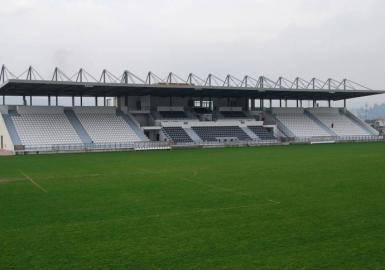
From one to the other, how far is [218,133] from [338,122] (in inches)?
826

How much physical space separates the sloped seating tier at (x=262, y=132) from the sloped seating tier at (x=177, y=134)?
961 centimetres

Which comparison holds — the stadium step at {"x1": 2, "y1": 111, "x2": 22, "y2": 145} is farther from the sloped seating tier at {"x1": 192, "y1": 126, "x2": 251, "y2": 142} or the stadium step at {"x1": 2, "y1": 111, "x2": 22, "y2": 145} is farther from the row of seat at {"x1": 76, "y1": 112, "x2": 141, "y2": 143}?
the sloped seating tier at {"x1": 192, "y1": 126, "x2": 251, "y2": 142}

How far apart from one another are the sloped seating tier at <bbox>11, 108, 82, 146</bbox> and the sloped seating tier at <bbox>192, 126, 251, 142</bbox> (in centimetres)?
1525

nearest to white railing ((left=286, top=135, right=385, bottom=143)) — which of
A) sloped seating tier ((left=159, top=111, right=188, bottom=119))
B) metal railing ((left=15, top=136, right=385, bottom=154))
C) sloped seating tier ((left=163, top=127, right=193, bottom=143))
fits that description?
metal railing ((left=15, top=136, right=385, bottom=154))

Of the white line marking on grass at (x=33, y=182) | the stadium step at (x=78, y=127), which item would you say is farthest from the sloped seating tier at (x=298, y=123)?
the white line marking on grass at (x=33, y=182)

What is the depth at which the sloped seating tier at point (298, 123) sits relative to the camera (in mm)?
64750

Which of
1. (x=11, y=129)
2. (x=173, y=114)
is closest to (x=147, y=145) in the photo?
(x=173, y=114)

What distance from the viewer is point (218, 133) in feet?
197

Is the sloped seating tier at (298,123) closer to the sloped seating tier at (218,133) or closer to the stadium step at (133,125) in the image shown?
the sloped seating tier at (218,133)

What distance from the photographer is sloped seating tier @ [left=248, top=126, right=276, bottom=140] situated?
6100 cm

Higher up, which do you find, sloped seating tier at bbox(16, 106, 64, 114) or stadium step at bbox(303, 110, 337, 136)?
sloped seating tier at bbox(16, 106, 64, 114)

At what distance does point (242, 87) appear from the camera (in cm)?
5869

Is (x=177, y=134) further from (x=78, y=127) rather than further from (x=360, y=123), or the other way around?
(x=360, y=123)

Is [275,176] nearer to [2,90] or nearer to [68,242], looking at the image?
[68,242]
